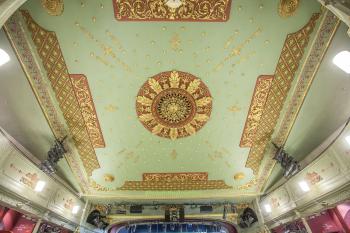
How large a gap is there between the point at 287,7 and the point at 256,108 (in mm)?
3220

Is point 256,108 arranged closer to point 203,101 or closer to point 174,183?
point 203,101

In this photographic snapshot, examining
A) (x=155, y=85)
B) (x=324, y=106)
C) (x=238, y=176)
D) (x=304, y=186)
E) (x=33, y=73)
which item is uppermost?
(x=155, y=85)

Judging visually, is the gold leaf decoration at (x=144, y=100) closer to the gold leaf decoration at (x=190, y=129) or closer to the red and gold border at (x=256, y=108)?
the gold leaf decoration at (x=190, y=129)

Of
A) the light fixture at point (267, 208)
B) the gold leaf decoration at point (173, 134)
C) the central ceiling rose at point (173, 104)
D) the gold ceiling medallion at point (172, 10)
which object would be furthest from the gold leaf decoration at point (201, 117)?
the light fixture at point (267, 208)

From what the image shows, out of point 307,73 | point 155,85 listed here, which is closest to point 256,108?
point 307,73

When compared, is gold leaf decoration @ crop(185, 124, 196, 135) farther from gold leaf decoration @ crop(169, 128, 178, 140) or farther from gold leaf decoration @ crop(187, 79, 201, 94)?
gold leaf decoration @ crop(187, 79, 201, 94)

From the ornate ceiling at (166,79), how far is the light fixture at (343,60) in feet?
1.74

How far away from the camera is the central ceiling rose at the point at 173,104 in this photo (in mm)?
6355

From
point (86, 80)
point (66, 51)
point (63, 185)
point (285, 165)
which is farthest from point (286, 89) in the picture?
point (63, 185)

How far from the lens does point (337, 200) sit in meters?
5.41

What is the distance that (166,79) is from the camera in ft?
20.7

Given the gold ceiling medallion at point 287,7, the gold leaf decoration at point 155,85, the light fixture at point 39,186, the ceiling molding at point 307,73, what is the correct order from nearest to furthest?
the gold ceiling medallion at point 287,7, the ceiling molding at point 307,73, the gold leaf decoration at point 155,85, the light fixture at point 39,186

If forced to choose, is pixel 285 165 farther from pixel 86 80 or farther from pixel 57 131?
pixel 57 131

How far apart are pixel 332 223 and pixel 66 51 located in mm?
9543
